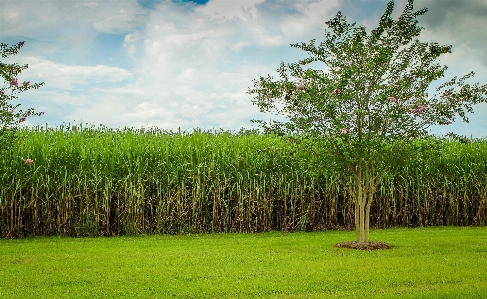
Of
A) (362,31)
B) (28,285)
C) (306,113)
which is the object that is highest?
(362,31)

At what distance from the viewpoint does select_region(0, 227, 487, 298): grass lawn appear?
6.30 m

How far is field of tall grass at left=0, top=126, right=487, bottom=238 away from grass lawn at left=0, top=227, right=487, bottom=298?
33.6 inches

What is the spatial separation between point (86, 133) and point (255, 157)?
17.0 feet

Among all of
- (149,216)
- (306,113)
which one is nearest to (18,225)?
(149,216)

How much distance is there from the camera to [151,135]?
1482 centimetres

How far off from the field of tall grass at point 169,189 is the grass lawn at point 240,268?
854 millimetres

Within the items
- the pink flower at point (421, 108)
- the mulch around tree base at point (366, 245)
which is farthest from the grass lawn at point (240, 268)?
the pink flower at point (421, 108)

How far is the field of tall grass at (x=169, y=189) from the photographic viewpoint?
1182 cm

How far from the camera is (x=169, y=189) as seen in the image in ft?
40.1

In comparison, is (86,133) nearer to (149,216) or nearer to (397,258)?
(149,216)

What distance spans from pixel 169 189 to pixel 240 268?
4.99m

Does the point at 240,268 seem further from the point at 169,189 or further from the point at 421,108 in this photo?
the point at 169,189

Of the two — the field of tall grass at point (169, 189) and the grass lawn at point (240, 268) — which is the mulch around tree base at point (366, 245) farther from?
the field of tall grass at point (169, 189)

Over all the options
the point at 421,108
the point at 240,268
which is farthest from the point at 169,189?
the point at 421,108
